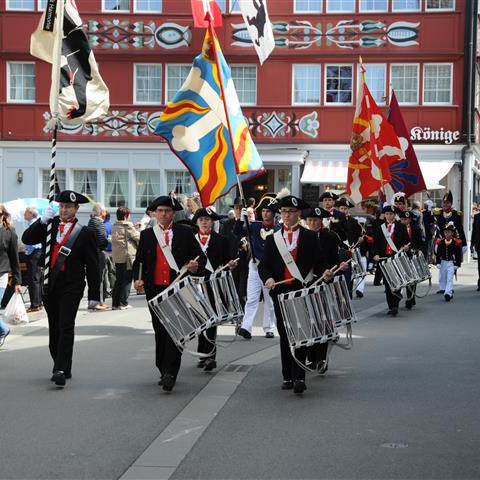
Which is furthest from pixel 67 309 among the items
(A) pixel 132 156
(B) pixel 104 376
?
(A) pixel 132 156

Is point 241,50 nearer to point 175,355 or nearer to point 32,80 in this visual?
point 32,80

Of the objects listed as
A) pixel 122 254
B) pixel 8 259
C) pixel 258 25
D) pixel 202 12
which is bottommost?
pixel 122 254

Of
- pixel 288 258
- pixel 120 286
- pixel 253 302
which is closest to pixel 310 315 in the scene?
pixel 288 258

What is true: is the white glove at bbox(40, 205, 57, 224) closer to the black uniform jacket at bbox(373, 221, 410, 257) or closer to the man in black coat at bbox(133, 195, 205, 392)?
the man in black coat at bbox(133, 195, 205, 392)

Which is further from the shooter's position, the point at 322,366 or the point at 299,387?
the point at 322,366

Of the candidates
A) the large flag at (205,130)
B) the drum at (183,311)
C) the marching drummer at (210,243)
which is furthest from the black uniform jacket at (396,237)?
the drum at (183,311)

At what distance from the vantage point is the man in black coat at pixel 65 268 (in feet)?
31.4

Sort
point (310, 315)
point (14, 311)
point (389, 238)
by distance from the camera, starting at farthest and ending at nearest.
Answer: point (389, 238), point (14, 311), point (310, 315)

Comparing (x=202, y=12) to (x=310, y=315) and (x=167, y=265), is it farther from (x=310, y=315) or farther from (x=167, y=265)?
(x=310, y=315)

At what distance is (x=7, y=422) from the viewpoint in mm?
7715

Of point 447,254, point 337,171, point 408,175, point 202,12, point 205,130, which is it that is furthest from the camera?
point 337,171

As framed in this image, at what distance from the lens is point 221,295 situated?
1001cm

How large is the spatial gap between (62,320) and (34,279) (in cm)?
694

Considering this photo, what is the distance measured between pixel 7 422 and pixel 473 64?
92.0 ft
